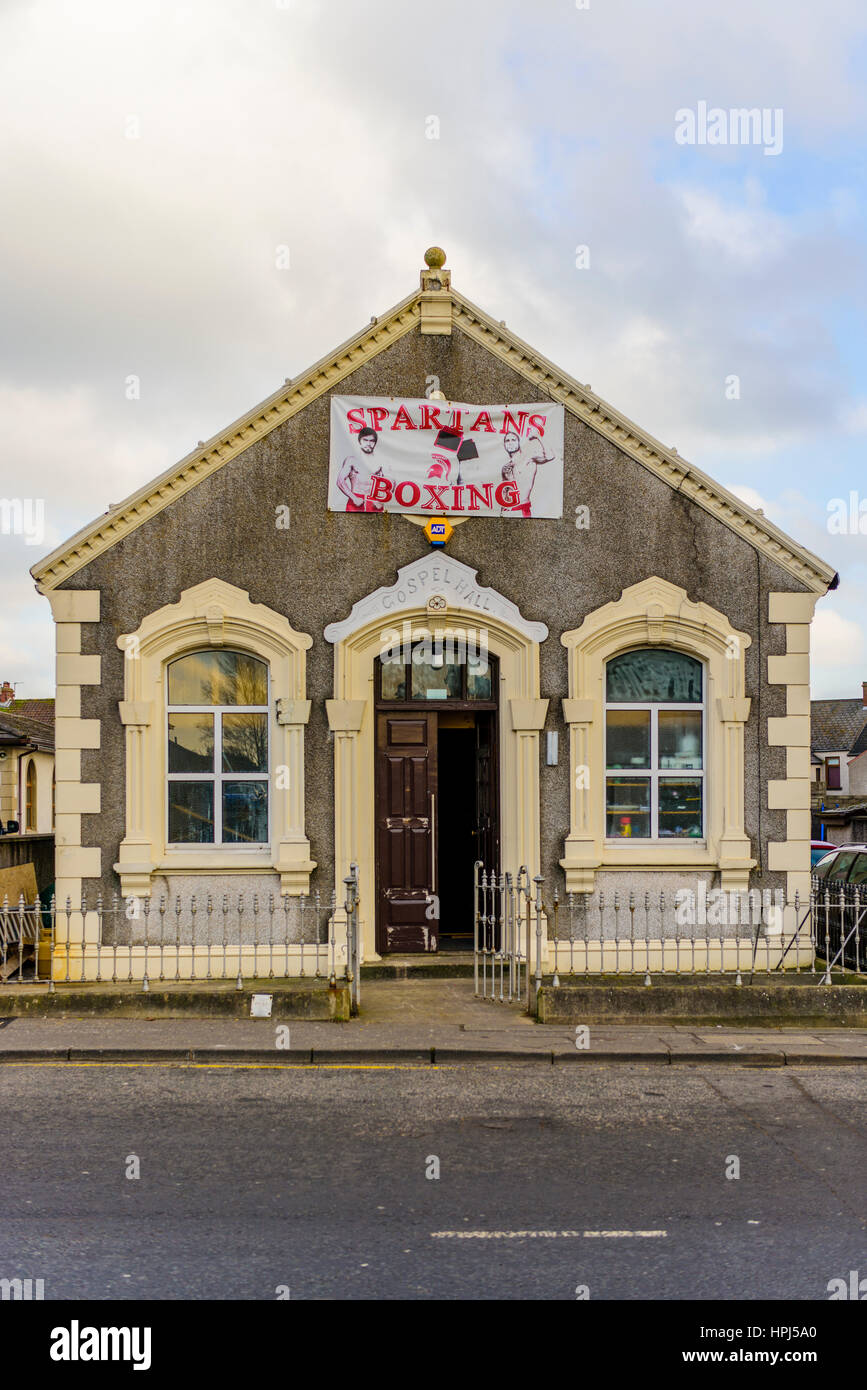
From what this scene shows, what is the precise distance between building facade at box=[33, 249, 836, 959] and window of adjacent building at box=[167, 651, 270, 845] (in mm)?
24

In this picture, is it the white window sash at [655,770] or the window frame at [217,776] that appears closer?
the window frame at [217,776]

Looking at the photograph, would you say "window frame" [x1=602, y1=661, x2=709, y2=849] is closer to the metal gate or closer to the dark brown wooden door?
the metal gate

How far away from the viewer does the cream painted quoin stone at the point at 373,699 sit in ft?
46.6

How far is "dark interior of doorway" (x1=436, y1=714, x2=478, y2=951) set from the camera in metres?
18.6

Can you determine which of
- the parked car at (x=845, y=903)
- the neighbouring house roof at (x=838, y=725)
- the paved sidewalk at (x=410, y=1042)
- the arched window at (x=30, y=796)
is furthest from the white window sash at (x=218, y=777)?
the neighbouring house roof at (x=838, y=725)

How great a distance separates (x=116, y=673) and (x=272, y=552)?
6.95 feet

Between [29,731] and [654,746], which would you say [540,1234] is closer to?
[654,746]

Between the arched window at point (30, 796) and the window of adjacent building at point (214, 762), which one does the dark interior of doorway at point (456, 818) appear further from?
the arched window at point (30, 796)

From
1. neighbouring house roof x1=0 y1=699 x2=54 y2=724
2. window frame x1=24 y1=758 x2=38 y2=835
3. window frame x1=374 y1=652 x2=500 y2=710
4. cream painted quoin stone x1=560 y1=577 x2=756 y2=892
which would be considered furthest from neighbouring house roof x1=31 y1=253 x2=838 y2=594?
neighbouring house roof x1=0 y1=699 x2=54 y2=724

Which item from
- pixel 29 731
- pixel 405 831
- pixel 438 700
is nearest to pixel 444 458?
pixel 438 700

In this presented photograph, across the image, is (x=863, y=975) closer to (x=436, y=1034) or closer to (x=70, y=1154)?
(x=436, y=1034)

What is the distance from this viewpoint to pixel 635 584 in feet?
47.8

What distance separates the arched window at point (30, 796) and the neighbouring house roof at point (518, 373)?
22310mm

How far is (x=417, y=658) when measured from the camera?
48.3ft
